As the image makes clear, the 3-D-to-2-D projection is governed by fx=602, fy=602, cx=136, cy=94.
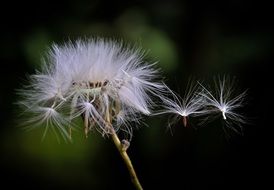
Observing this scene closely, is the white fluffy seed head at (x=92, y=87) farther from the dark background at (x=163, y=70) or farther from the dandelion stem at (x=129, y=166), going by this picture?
the dark background at (x=163, y=70)

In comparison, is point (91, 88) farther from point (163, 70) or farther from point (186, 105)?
point (163, 70)

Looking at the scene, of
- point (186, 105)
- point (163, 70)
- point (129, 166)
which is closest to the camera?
point (129, 166)

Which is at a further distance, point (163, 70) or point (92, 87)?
point (163, 70)

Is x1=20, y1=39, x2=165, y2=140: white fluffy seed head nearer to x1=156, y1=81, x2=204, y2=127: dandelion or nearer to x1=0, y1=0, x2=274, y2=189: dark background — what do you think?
x1=156, y1=81, x2=204, y2=127: dandelion

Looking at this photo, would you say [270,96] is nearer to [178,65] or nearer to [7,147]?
[178,65]

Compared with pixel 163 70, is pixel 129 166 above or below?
below

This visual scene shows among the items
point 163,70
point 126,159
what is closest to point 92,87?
point 126,159
